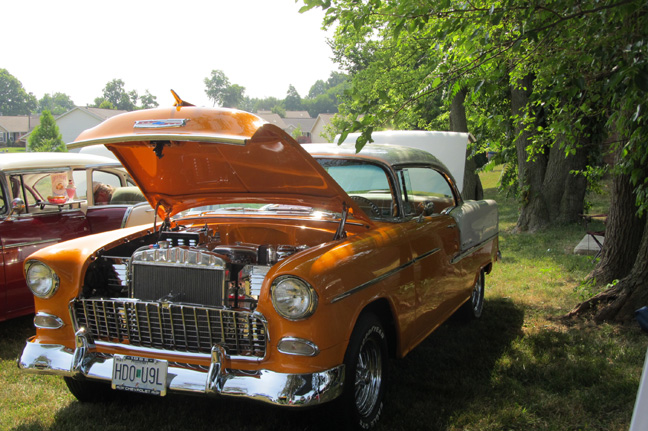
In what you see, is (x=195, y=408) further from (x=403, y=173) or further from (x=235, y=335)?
(x=403, y=173)

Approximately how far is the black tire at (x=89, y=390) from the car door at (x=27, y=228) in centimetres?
180

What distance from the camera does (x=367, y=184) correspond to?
434cm

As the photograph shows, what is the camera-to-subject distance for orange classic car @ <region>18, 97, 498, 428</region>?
9.50 ft

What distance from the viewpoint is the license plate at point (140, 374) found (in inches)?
116

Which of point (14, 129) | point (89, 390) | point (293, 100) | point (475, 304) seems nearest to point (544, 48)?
point (475, 304)

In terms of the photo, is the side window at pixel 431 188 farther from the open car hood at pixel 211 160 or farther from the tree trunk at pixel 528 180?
the tree trunk at pixel 528 180

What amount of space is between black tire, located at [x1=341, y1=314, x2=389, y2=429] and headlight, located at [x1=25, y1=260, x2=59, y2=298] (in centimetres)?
182

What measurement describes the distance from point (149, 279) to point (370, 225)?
1.46m

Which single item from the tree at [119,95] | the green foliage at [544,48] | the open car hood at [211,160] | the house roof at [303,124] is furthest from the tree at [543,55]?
the tree at [119,95]

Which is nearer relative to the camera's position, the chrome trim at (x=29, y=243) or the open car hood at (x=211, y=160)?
the open car hood at (x=211, y=160)

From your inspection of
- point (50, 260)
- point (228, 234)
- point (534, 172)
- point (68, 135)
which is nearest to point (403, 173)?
point (228, 234)

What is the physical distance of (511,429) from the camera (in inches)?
135

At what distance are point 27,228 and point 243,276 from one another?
315 cm

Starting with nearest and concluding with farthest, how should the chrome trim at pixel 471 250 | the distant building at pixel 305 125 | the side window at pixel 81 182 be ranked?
the chrome trim at pixel 471 250 < the side window at pixel 81 182 < the distant building at pixel 305 125
